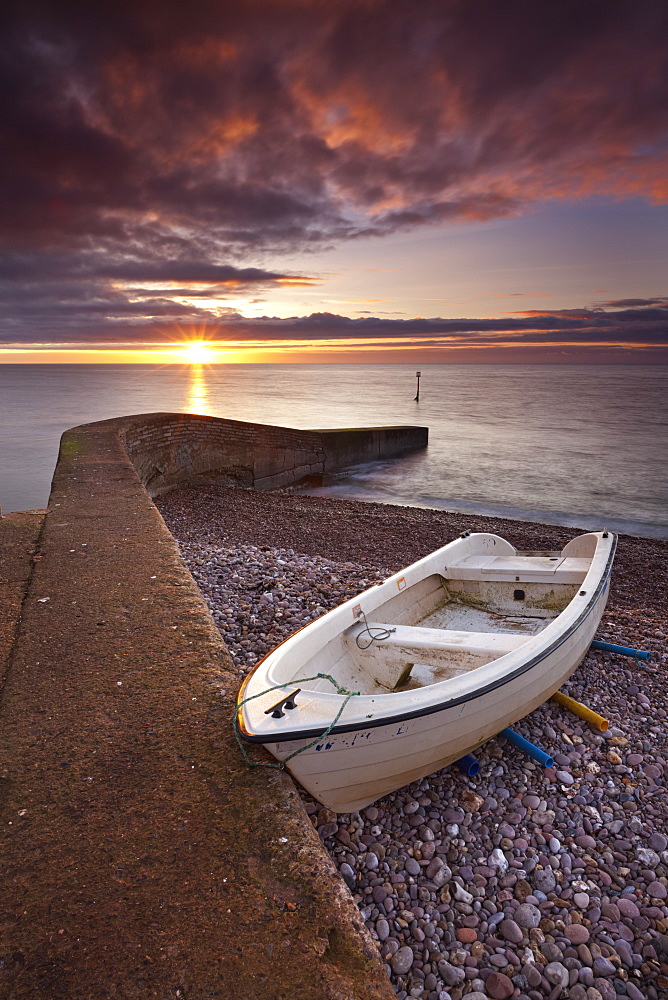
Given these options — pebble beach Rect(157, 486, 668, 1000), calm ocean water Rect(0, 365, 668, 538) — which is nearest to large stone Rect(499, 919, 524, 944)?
pebble beach Rect(157, 486, 668, 1000)

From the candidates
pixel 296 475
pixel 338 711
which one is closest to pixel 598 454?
pixel 296 475

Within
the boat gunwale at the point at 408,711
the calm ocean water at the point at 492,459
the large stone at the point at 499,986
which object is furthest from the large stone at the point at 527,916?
the calm ocean water at the point at 492,459

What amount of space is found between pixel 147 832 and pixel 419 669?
2.22 meters

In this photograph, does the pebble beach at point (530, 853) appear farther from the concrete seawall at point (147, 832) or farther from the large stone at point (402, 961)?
the concrete seawall at point (147, 832)

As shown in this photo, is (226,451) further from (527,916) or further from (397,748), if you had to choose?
(527,916)

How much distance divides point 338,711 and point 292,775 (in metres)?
0.34

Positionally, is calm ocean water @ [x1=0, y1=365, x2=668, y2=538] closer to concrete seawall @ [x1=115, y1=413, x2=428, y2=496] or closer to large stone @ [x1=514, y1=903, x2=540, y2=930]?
concrete seawall @ [x1=115, y1=413, x2=428, y2=496]

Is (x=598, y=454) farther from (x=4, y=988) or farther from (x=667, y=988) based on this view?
(x=4, y=988)

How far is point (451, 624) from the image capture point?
16.3 ft

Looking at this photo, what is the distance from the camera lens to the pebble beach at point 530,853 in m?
2.31

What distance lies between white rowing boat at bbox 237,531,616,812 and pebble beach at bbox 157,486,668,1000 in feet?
0.91

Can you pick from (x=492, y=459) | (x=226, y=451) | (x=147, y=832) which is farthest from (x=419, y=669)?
(x=492, y=459)

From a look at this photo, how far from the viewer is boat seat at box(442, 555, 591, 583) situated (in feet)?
16.5

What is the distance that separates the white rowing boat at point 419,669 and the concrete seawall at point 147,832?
0.79 ft
